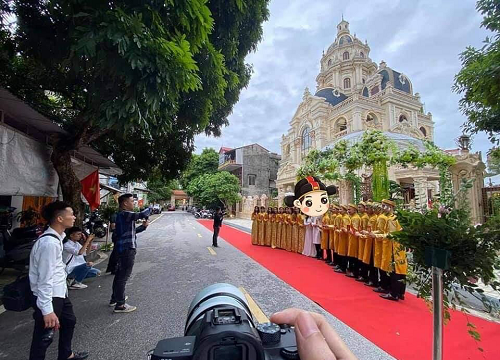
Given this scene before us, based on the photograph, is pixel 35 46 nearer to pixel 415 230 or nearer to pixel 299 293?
→ pixel 415 230

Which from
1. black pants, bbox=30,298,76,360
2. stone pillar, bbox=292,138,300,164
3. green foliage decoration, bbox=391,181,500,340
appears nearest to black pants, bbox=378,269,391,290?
green foliage decoration, bbox=391,181,500,340

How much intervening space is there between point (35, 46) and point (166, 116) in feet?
7.42

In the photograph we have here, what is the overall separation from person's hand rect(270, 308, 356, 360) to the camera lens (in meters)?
0.23

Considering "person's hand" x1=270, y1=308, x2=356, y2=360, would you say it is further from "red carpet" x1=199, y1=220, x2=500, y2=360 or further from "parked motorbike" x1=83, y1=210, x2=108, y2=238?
"parked motorbike" x1=83, y1=210, x2=108, y2=238

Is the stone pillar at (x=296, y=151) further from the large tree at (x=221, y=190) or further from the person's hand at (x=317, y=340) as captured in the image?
the person's hand at (x=317, y=340)

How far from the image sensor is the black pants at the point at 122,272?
3.34 metres

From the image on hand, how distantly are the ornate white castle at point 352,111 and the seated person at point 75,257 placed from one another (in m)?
19.0

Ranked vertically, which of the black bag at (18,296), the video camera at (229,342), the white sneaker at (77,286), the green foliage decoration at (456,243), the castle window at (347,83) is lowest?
the white sneaker at (77,286)

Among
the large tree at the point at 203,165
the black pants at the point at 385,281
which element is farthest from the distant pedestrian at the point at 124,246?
the large tree at the point at 203,165

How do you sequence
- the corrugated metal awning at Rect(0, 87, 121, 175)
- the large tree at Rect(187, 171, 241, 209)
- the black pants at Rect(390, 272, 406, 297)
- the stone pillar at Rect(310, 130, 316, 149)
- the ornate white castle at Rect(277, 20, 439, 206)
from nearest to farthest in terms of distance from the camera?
the corrugated metal awning at Rect(0, 87, 121, 175)
the black pants at Rect(390, 272, 406, 297)
the ornate white castle at Rect(277, 20, 439, 206)
the stone pillar at Rect(310, 130, 316, 149)
the large tree at Rect(187, 171, 241, 209)

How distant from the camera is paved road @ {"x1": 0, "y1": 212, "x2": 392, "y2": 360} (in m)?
2.61

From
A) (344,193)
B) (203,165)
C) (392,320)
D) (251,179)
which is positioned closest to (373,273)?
(392,320)

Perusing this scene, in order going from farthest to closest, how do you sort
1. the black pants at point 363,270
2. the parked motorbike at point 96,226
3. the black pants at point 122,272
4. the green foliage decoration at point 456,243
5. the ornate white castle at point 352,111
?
the ornate white castle at point 352,111 < the parked motorbike at point 96,226 < the black pants at point 363,270 < the black pants at point 122,272 < the green foliage decoration at point 456,243

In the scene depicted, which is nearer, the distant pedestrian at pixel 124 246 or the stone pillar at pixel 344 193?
the distant pedestrian at pixel 124 246
